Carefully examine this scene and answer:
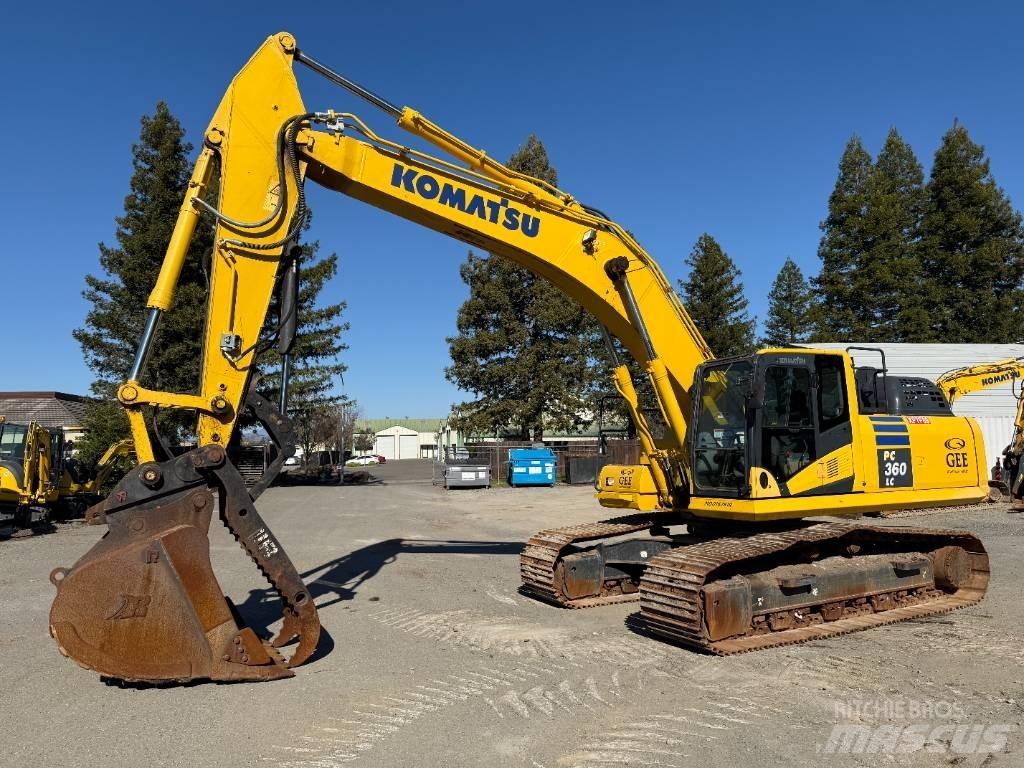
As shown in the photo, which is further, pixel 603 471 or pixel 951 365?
pixel 951 365

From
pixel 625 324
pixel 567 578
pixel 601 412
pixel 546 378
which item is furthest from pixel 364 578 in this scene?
pixel 601 412

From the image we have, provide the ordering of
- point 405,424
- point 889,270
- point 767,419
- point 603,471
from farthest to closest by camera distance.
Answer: point 405,424
point 889,270
point 603,471
point 767,419

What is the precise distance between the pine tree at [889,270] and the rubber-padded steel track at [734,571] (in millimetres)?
36957

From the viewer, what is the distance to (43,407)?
42469 mm

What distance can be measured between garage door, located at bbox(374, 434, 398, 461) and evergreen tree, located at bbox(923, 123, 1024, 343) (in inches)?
3175

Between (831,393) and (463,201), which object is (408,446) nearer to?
(463,201)

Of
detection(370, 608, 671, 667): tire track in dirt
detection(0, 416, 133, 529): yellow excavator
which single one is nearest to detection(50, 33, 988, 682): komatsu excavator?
detection(370, 608, 671, 667): tire track in dirt

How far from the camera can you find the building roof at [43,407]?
40.0m

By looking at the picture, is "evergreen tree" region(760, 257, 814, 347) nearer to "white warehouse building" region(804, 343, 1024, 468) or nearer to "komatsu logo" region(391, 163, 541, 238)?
"white warehouse building" region(804, 343, 1024, 468)

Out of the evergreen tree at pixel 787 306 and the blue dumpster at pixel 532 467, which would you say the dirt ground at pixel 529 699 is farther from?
the evergreen tree at pixel 787 306

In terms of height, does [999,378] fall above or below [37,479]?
above

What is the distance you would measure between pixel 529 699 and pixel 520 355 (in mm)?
37164

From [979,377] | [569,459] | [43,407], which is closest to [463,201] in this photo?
[979,377]

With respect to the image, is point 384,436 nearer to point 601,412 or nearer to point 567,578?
point 601,412
